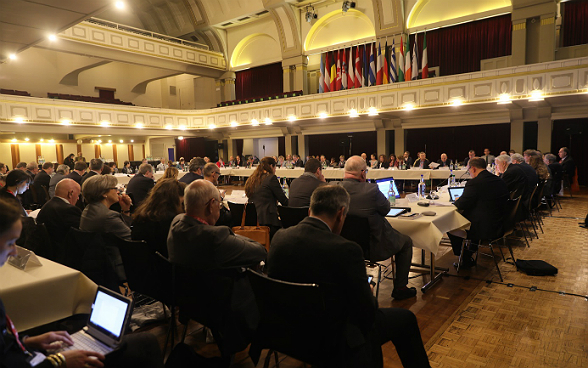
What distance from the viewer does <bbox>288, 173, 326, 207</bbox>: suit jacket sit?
394 centimetres

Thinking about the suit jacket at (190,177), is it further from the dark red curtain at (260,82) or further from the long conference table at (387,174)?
the dark red curtain at (260,82)

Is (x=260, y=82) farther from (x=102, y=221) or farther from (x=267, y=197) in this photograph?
(x=102, y=221)

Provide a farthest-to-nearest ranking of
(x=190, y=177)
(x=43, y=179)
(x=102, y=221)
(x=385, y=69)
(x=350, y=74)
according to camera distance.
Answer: (x=385, y=69), (x=350, y=74), (x=43, y=179), (x=190, y=177), (x=102, y=221)

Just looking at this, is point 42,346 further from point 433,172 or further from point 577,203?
→ point 577,203

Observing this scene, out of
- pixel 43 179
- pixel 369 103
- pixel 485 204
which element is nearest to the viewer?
pixel 485 204

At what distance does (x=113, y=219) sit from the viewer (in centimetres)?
284

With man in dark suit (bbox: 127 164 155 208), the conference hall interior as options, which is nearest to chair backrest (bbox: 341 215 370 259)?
the conference hall interior

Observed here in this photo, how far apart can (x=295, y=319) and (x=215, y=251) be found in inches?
26.0

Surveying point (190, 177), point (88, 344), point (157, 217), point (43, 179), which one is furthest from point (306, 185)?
point (43, 179)

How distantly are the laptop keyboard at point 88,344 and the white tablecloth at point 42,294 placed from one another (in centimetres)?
44

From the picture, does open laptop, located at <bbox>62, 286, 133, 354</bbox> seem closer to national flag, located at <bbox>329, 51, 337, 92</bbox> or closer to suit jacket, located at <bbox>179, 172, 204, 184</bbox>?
suit jacket, located at <bbox>179, 172, 204, 184</bbox>

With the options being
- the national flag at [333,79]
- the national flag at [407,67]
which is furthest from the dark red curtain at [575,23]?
the national flag at [333,79]

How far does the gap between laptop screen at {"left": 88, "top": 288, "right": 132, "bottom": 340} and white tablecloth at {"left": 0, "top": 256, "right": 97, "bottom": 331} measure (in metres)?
0.40

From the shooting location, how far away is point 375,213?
312cm
